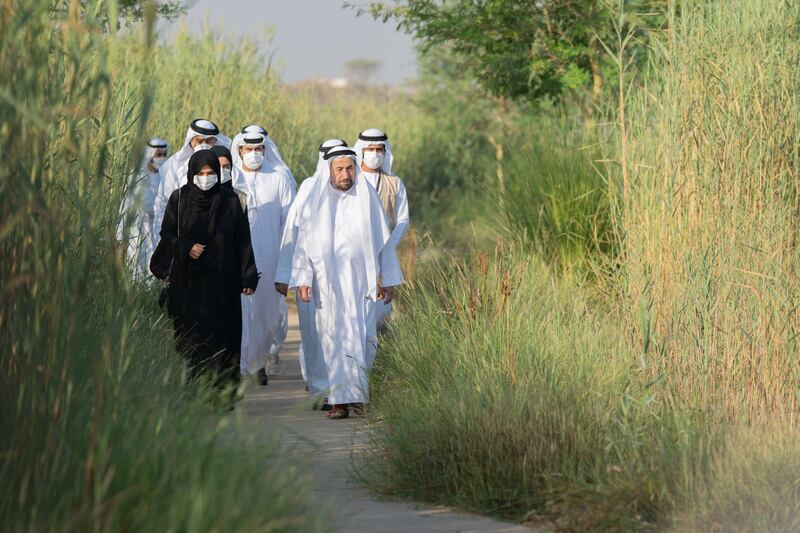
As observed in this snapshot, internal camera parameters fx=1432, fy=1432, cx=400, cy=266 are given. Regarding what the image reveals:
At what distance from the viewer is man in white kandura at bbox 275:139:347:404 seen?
993cm

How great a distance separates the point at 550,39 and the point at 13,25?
1141 cm

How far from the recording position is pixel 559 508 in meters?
5.88

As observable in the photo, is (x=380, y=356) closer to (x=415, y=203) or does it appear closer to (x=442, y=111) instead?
(x=415, y=203)

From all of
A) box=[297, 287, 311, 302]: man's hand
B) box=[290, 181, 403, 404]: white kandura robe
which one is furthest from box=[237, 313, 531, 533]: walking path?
box=[297, 287, 311, 302]: man's hand

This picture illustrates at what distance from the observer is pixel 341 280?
9.69m

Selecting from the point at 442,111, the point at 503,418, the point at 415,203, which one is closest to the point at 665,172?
the point at 503,418

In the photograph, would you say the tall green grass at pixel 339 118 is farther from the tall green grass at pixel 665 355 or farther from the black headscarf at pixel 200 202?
the tall green grass at pixel 665 355

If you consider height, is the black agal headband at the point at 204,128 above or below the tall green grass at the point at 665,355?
above

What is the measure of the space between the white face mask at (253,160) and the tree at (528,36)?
446 centimetres

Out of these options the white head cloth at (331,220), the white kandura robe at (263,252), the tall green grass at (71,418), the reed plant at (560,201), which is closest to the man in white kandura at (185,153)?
the white kandura robe at (263,252)

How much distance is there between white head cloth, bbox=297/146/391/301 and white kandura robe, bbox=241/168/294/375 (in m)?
1.83

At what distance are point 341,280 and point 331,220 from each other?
0.42 m

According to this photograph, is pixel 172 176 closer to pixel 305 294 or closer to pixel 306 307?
pixel 306 307

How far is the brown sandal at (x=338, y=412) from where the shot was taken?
31.0ft
